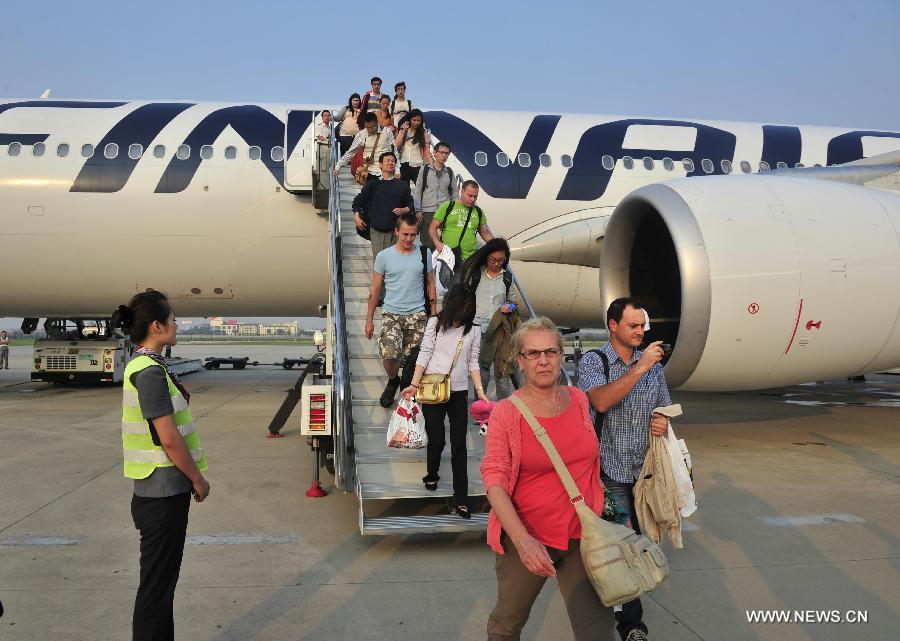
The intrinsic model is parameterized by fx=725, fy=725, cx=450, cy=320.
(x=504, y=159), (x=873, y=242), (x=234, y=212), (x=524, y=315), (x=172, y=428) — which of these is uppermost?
(x=504, y=159)

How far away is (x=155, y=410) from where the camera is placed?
105 inches

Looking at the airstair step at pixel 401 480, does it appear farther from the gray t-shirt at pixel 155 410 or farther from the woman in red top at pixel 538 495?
the woman in red top at pixel 538 495

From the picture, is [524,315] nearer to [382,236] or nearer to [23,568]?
[382,236]

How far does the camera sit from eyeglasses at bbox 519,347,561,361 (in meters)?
2.36

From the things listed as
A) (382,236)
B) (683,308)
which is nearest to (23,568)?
(382,236)

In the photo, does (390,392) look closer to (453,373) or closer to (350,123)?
(453,373)

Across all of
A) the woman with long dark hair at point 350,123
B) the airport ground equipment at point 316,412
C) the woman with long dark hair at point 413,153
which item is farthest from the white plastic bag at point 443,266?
the woman with long dark hair at point 350,123

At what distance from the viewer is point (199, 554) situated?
14.1ft

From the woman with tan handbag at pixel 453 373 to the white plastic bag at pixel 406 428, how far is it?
0.66ft

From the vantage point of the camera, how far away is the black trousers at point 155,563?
2.68 metres

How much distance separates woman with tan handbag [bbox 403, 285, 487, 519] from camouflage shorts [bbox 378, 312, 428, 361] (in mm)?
933

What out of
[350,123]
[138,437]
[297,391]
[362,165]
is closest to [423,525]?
[138,437]

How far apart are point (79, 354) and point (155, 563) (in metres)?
12.0

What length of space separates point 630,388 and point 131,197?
29.8ft
